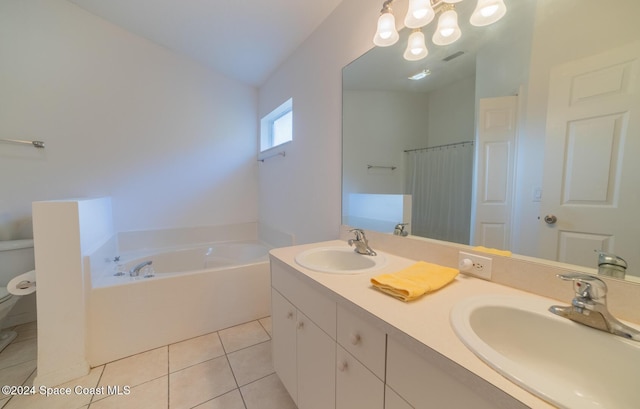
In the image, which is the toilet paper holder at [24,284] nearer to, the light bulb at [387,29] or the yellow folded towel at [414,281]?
the yellow folded towel at [414,281]

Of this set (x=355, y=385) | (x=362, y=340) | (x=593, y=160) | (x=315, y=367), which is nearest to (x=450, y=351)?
(x=362, y=340)

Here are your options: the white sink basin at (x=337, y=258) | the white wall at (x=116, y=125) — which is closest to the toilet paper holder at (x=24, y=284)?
the white wall at (x=116, y=125)

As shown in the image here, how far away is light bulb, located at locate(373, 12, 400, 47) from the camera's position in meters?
1.15

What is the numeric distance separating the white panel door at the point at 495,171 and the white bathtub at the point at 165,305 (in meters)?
1.65

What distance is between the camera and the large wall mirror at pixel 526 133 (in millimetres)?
664

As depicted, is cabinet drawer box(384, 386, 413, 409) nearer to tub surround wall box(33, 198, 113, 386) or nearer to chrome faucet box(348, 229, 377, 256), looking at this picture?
chrome faucet box(348, 229, 377, 256)

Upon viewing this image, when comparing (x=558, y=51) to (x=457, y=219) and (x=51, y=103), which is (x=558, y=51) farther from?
(x=51, y=103)

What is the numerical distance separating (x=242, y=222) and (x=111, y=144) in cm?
151

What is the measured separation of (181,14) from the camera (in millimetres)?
1918

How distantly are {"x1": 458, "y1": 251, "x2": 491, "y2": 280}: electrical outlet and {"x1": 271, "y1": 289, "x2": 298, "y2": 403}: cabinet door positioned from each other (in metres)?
0.76

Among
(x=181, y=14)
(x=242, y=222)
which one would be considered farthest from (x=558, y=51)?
(x=242, y=222)

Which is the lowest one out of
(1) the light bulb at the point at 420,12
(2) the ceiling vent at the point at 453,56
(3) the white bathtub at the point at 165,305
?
(3) the white bathtub at the point at 165,305

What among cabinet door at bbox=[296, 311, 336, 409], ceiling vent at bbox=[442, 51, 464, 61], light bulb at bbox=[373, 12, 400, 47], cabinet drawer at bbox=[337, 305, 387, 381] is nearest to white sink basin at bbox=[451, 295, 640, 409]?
cabinet drawer at bbox=[337, 305, 387, 381]

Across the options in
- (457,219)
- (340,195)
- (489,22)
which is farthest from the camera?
(340,195)
